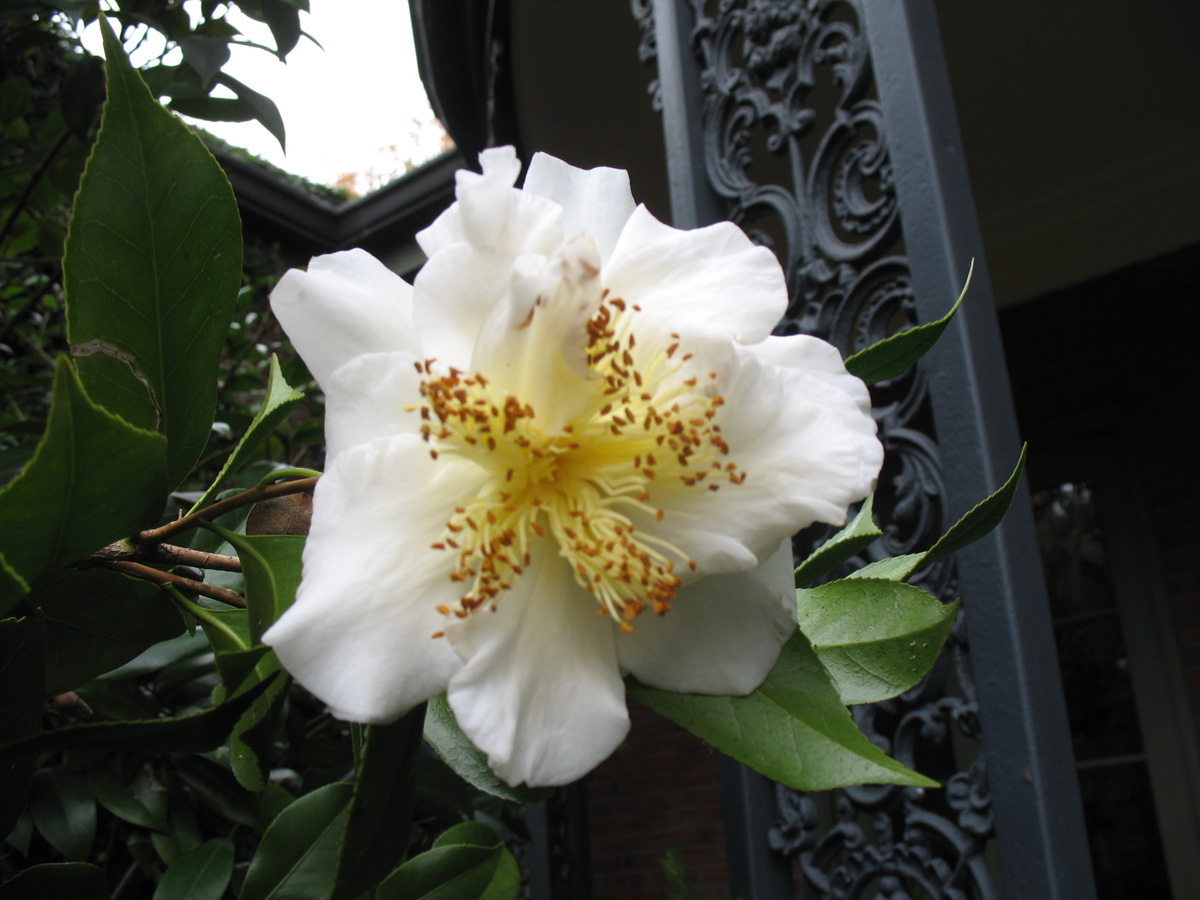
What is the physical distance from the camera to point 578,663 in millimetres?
397

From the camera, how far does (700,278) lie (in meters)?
0.45

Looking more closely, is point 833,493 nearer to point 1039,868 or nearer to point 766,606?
point 766,606

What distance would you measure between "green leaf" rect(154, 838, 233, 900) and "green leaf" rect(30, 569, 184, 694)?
1.51ft

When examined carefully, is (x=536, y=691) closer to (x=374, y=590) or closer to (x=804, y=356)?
(x=374, y=590)

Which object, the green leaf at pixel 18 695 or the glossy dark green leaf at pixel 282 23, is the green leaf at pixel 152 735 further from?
the glossy dark green leaf at pixel 282 23

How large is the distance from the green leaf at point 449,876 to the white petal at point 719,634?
255 mm

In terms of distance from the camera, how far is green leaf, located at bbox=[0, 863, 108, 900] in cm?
47

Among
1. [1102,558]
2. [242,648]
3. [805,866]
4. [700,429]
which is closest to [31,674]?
[242,648]

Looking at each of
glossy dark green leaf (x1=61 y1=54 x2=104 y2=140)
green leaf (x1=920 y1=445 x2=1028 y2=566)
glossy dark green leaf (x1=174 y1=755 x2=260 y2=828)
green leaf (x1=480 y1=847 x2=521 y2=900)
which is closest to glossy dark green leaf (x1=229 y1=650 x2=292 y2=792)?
green leaf (x1=480 y1=847 x2=521 y2=900)

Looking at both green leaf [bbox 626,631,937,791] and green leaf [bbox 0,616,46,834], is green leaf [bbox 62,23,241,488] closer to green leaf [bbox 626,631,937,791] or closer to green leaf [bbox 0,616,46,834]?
green leaf [bbox 0,616,46,834]

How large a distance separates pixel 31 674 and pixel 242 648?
10 cm

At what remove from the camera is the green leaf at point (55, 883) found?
470 mm

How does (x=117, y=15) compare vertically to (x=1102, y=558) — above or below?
above

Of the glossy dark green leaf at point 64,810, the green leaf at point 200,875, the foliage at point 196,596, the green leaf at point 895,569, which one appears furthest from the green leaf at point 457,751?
the glossy dark green leaf at point 64,810
